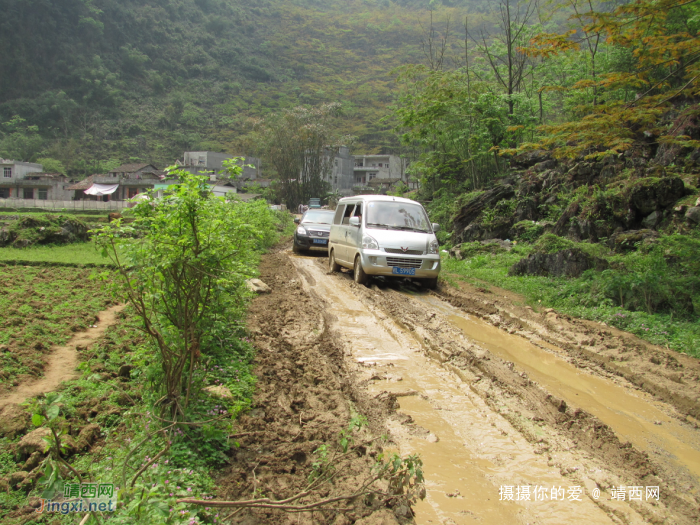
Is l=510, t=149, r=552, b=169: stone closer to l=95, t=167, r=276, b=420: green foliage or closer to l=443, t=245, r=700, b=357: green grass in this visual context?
l=443, t=245, r=700, b=357: green grass

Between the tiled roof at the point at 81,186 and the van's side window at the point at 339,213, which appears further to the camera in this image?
the tiled roof at the point at 81,186

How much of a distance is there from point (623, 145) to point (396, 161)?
6447cm

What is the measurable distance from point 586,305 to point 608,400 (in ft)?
11.3

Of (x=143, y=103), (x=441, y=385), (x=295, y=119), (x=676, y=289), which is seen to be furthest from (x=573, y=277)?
(x=143, y=103)

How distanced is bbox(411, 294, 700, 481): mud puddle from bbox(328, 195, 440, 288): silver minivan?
289 centimetres

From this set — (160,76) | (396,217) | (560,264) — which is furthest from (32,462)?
(160,76)

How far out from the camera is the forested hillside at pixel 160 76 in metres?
73.8

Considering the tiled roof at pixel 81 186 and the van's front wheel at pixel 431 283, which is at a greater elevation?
the tiled roof at pixel 81 186

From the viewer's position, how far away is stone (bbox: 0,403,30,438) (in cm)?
388

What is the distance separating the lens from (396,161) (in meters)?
71.2

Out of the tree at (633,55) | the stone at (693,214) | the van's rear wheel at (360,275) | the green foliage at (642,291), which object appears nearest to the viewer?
the green foliage at (642,291)

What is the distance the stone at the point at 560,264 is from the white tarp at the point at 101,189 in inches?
1993

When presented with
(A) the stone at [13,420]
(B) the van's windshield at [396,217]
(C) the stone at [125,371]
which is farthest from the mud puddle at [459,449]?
(B) the van's windshield at [396,217]

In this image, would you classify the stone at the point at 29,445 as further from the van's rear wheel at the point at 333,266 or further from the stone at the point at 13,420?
the van's rear wheel at the point at 333,266
